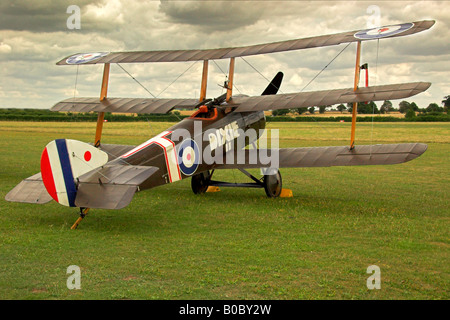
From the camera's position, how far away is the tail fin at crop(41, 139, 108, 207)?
7543mm

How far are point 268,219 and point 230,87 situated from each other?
4293 millimetres

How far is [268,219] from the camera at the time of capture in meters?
9.22

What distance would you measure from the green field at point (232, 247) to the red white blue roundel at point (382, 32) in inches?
141

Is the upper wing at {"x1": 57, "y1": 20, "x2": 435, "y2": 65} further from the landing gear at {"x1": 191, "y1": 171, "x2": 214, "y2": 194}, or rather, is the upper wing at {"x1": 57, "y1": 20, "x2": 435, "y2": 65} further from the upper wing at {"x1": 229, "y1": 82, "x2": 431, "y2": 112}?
the landing gear at {"x1": 191, "y1": 171, "x2": 214, "y2": 194}

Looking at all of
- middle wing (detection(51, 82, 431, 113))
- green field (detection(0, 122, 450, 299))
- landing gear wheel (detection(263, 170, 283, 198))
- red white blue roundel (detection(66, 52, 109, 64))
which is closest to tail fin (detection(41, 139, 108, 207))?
green field (detection(0, 122, 450, 299))

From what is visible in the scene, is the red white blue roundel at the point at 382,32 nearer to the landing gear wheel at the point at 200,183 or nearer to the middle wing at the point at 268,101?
the middle wing at the point at 268,101

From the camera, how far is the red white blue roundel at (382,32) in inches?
400

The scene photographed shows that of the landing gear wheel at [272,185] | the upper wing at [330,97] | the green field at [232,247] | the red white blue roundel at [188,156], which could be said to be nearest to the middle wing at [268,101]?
the upper wing at [330,97]

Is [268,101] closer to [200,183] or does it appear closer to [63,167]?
[200,183]

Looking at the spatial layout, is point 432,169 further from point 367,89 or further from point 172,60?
point 172,60

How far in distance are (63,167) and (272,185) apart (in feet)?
18.2

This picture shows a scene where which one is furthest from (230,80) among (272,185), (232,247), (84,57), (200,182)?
(232,247)

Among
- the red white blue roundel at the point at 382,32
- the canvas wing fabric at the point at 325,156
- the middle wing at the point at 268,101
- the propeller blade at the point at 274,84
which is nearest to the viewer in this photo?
the middle wing at the point at 268,101

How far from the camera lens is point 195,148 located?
1049 centimetres
